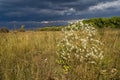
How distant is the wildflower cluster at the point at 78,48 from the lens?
25.9 ft

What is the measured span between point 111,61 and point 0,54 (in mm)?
2639

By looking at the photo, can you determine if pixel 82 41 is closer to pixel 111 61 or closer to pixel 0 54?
pixel 111 61

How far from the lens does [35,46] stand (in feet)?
40.3

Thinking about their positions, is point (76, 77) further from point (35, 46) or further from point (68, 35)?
point (35, 46)

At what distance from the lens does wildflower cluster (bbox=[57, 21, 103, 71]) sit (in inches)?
311

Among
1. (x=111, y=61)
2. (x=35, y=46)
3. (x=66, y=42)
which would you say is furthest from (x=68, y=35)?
(x=35, y=46)

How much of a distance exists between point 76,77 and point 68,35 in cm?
168

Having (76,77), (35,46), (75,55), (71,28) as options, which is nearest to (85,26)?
(71,28)

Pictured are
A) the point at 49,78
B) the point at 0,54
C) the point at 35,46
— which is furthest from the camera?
the point at 35,46

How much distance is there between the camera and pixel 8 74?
6000 mm

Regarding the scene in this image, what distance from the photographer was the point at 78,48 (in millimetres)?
7969

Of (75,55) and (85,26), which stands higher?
(85,26)

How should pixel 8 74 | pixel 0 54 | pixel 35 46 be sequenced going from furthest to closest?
pixel 35 46 < pixel 0 54 < pixel 8 74

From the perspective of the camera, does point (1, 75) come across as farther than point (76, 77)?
No
